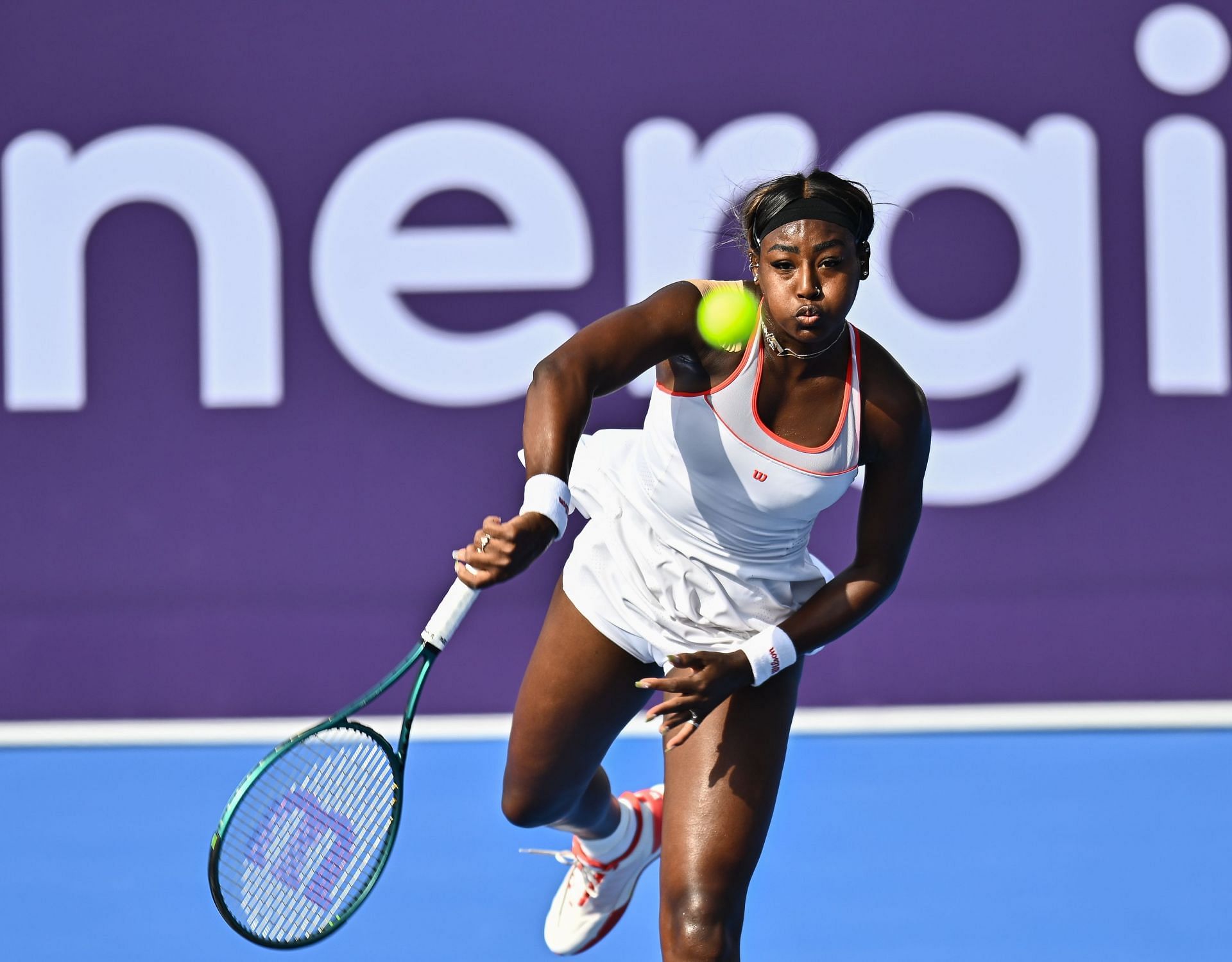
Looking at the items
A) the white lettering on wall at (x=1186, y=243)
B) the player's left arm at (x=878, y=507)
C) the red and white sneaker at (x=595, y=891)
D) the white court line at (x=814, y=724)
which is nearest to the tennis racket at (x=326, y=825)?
the player's left arm at (x=878, y=507)

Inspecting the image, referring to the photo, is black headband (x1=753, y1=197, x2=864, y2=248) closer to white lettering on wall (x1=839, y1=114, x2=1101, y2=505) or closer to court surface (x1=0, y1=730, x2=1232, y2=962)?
court surface (x1=0, y1=730, x2=1232, y2=962)

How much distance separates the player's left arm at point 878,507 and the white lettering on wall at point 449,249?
8.96 ft

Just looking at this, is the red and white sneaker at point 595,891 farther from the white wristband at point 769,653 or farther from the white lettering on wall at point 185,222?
the white lettering on wall at point 185,222

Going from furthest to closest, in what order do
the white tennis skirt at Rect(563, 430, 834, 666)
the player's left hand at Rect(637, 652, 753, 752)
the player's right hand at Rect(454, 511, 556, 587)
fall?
the white tennis skirt at Rect(563, 430, 834, 666)
the player's left hand at Rect(637, 652, 753, 752)
the player's right hand at Rect(454, 511, 556, 587)

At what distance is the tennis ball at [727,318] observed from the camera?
2.42 meters

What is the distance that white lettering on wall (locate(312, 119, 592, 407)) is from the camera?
5.11 metres

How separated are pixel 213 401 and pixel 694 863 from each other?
11.0 ft

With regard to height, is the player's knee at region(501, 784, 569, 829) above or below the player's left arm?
below

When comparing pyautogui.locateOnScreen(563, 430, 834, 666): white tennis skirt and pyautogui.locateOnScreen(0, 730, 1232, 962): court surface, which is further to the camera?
pyautogui.locateOnScreen(0, 730, 1232, 962): court surface

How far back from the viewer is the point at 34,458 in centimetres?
522

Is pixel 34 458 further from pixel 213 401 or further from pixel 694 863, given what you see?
pixel 694 863

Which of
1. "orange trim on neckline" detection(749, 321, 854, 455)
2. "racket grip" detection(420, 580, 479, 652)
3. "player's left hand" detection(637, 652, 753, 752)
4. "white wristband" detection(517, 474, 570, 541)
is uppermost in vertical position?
"orange trim on neckline" detection(749, 321, 854, 455)

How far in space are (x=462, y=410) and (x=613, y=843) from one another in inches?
93.7

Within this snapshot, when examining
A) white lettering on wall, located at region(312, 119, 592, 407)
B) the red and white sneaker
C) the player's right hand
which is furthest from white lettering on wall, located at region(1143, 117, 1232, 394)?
the player's right hand
